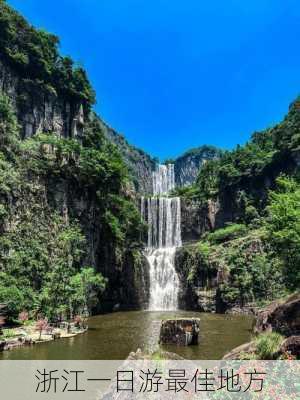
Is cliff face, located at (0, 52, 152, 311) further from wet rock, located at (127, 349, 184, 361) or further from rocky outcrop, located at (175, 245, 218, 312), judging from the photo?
wet rock, located at (127, 349, 184, 361)

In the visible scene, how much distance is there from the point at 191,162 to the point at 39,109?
62.2 meters

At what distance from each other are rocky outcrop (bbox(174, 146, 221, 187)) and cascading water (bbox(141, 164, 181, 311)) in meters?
43.2

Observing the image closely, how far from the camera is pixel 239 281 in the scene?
3675cm


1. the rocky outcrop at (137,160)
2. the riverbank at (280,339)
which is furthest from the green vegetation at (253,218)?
the rocky outcrop at (137,160)

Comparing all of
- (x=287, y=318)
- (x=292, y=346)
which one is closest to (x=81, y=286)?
(x=287, y=318)

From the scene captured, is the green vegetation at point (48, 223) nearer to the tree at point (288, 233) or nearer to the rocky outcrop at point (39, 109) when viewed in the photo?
the rocky outcrop at point (39, 109)

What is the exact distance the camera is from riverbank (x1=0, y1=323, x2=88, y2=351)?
16.4 metres

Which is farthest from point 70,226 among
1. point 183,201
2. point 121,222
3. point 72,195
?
point 183,201

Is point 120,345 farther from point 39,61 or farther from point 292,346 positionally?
point 39,61

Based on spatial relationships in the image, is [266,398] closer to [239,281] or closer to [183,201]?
[239,281]

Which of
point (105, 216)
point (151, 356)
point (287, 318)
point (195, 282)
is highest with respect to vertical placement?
point (105, 216)

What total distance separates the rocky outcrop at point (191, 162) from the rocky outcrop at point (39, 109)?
52.2 m

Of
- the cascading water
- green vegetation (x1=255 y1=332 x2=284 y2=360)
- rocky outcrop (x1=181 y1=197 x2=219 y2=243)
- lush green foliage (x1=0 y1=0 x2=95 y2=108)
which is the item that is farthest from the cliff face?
green vegetation (x1=255 y1=332 x2=284 y2=360)

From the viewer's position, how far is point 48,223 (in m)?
30.0
